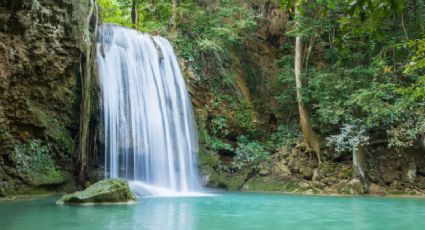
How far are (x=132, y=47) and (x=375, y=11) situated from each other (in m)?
12.8

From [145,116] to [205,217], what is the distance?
6995 mm

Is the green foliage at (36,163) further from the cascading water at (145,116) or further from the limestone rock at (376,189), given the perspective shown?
the limestone rock at (376,189)

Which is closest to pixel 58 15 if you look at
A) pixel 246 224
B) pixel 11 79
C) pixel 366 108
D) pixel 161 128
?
pixel 11 79

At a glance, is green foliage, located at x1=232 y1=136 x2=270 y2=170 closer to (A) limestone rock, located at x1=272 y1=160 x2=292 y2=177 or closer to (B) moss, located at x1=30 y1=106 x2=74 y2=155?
(A) limestone rock, located at x1=272 y1=160 x2=292 y2=177

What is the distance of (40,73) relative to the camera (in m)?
11.2

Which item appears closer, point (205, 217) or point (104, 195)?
point (205, 217)

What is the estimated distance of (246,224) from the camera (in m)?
6.25

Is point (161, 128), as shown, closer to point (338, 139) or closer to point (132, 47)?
point (132, 47)

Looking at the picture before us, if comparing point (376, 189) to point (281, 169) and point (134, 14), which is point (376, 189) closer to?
point (281, 169)

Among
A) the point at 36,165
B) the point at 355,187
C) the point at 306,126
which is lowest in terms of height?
the point at 355,187

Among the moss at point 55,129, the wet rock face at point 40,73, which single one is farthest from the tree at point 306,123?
the moss at point 55,129

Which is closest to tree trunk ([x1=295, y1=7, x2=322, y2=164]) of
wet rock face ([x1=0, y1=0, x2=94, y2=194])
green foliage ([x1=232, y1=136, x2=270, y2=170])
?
green foliage ([x1=232, y1=136, x2=270, y2=170])

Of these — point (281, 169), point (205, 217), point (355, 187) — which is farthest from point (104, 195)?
point (355, 187)

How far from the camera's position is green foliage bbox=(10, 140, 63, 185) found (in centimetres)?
1048
